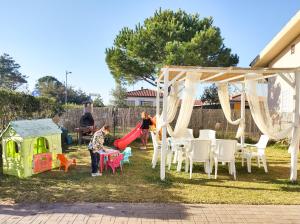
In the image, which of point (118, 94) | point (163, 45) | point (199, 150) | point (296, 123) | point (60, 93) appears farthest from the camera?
point (60, 93)

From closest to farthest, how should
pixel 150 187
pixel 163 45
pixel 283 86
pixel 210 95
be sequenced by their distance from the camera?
pixel 150 187
pixel 283 86
pixel 163 45
pixel 210 95

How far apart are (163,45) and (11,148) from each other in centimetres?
1435

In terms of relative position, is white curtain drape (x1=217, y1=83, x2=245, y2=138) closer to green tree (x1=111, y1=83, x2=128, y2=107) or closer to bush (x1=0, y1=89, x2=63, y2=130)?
bush (x1=0, y1=89, x2=63, y2=130)

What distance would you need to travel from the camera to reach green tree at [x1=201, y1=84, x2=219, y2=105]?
85.8 ft

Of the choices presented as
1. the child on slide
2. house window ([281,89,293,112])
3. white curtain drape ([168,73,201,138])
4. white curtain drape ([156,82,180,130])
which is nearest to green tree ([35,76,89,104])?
the child on slide

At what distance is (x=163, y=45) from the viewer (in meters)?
20.7

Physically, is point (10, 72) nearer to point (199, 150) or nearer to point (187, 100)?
point (187, 100)

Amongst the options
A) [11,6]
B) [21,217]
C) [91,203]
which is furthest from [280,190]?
[11,6]

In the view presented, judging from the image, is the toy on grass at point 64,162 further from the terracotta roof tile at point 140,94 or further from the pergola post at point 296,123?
the terracotta roof tile at point 140,94

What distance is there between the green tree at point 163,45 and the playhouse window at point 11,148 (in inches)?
486

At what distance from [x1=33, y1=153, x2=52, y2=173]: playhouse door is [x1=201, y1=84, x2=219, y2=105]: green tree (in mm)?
19178

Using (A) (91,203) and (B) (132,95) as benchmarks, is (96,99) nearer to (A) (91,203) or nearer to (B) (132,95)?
(B) (132,95)

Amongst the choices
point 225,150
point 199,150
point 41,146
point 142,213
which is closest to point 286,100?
point 225,150

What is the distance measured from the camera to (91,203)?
5805 millimetres
